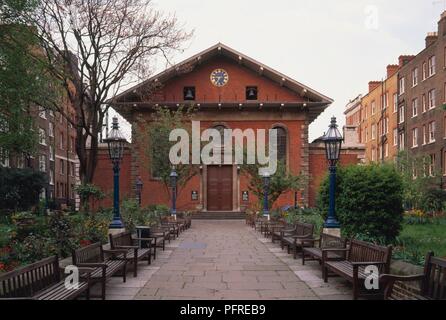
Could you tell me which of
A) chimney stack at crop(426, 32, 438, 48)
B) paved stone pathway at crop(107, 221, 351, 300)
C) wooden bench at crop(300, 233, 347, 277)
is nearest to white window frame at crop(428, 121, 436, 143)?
chimney stack at crop(426, 32, 438, 48)

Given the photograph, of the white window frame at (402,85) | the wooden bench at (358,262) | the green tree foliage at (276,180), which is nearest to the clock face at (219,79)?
the green tree foliage at (276,180)

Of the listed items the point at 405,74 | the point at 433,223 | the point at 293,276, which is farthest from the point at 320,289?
the point at 405,74

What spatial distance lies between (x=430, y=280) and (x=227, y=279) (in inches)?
169

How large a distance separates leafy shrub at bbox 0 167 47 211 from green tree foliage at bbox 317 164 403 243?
861 inches

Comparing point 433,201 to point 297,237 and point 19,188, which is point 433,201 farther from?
point 19,188

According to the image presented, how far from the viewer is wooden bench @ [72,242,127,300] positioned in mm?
7555

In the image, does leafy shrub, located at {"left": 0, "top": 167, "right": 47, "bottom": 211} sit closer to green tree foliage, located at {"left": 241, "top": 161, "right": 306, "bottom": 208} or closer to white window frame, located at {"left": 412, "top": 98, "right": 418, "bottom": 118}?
green tree foliage, located at {"left": 241, "top": 161, "right": 306, "bottom": 208}

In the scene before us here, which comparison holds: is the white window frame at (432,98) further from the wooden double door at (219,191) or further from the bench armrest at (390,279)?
the bench armrest at (390,279)

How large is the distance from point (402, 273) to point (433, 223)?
1492cm

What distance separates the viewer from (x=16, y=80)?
16.9 m

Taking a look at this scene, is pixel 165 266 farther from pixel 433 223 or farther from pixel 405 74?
pixel 405 74

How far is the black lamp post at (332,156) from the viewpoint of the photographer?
12.4 m

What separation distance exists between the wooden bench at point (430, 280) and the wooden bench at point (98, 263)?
4.14 metres

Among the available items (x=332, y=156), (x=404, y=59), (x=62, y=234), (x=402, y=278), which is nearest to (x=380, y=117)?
(x=404, y=59)
